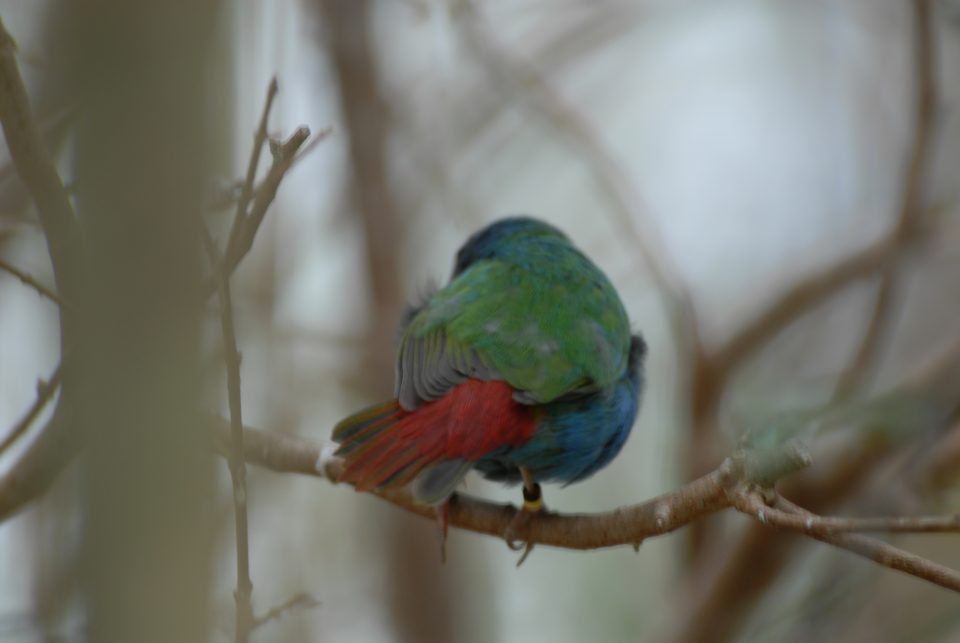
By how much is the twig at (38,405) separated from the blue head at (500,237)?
2.09 metres

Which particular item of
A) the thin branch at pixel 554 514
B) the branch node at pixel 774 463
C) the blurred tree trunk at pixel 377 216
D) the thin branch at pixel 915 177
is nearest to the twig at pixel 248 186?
the thin branch at pixel 554 514

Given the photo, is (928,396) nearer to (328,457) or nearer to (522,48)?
(328,457)

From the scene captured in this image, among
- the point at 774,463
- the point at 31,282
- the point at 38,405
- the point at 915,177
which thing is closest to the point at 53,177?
the point at 31,282

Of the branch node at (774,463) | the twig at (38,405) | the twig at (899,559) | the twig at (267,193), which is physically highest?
the twig at (267,193)

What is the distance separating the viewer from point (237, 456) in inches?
80.9

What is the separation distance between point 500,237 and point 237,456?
255 centimetres

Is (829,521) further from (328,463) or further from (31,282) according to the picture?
(31,282)

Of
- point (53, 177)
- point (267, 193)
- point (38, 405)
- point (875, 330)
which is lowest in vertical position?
point (875, 330)

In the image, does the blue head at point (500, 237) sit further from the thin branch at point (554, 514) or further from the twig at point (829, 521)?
the twig at point (829, 521)

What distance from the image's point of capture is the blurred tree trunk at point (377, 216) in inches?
244

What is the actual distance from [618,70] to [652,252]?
3124 mm

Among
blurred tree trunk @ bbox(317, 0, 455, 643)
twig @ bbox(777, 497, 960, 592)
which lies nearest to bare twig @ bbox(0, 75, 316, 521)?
twig @ bbox(777, 497, 960, 592)

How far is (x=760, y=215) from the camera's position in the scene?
7.75m

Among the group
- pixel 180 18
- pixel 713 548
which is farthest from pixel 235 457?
pixel 713 548
